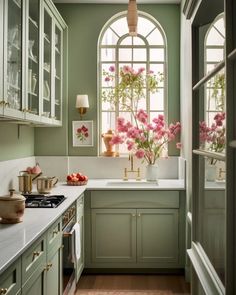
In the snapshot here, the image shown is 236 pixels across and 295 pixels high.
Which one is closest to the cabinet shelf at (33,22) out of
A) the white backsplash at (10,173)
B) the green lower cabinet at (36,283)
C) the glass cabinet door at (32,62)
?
the glass cabinet door at (32,62)

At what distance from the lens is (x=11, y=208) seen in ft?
7.17

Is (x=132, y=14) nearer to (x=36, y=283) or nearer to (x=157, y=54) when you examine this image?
(x=157, y=54)

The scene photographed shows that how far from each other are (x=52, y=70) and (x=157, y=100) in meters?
1.35

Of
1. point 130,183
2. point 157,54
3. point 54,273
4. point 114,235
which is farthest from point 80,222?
point 157,54

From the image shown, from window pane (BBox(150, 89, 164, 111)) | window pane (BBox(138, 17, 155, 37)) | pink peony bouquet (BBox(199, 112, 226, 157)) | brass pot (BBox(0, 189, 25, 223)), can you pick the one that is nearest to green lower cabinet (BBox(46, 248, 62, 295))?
brass pot (BBox(0, 189, 25, 223))

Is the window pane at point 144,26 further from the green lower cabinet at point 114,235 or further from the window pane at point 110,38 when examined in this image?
the green lower cabinet at point 114,235

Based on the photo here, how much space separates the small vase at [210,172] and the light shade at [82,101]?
2.77m

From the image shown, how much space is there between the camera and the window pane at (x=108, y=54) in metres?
4.71

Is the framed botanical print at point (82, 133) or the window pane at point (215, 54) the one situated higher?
the window pane at point (215, 54)

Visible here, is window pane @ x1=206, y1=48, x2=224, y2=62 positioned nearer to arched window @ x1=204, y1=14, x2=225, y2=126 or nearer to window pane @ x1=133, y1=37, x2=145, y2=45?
arched window @ x1=204, y1=14, x2=225, y2=126

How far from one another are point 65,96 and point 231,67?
3413mm

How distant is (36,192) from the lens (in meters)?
3.58

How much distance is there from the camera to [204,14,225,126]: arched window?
5.00 feet

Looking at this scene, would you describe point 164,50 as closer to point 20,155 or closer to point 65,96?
point 65,96
